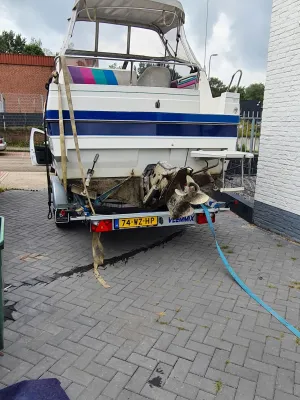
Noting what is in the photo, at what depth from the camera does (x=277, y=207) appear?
5.73 meters

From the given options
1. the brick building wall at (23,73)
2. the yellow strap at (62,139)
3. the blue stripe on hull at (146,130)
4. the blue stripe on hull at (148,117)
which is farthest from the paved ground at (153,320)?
the brick building wall at (23,73)

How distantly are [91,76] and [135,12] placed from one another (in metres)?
1.78

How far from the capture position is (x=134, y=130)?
4.48m

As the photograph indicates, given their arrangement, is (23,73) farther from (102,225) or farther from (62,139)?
Answer: (102,225)

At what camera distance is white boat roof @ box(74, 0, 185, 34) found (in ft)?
17.2

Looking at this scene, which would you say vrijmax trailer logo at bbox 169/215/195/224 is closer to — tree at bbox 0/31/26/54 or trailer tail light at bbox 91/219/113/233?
trailer tail light at bbox 91/219/113/233

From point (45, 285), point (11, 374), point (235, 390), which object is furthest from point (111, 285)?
point (235, 390)

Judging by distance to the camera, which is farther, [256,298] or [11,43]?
[11,43]

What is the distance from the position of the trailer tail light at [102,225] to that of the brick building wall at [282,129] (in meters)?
2.90

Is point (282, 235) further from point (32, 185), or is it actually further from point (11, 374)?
point (32, 185)

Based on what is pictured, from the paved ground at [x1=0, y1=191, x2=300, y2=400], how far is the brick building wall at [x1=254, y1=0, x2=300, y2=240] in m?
0.54

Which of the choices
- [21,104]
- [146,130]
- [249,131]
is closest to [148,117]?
[146,130]

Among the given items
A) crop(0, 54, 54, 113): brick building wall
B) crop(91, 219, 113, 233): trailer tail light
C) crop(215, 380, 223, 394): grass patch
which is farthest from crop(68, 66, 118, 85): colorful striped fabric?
crop(0, 54, 54, 113): brick building wall

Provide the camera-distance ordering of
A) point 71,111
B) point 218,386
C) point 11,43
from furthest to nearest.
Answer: point 11,43, point 71,111, point 218,386
